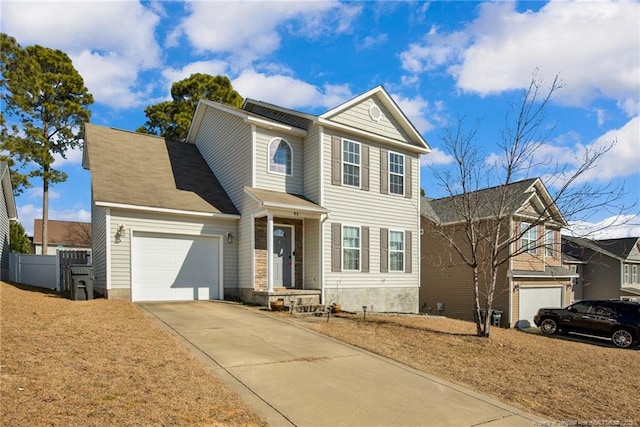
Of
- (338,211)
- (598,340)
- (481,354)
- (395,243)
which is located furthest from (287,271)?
(598,340)

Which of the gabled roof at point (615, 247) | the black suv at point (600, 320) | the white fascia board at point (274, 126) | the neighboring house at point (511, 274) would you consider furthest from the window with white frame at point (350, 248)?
the gabled roof at point (615, 247)

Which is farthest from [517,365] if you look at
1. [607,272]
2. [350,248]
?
[607,272]

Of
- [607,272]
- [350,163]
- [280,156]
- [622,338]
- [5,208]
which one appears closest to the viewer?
[622,338]

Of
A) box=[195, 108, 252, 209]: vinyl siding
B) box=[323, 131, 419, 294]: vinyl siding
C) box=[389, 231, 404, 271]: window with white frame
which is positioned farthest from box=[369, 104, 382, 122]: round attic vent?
box=[195, 108, 252, 209]: vinyl siding

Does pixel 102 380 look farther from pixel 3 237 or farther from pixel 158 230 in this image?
pixel 3 237

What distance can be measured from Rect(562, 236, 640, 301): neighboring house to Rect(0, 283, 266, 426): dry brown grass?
103ft

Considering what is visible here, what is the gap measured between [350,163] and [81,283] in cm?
936

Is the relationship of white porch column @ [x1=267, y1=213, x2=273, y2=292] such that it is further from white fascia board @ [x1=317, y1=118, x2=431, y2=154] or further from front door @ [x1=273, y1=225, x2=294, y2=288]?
white fascia board @ [x1=317, y1=118, x2=431, y2=154]

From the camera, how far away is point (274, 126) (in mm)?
14742

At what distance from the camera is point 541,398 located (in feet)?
21.9

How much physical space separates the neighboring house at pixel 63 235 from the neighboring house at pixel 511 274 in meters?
28.7

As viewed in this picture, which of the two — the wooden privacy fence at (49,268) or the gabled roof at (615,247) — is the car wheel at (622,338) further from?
the wooden privacy fence at (49,268)

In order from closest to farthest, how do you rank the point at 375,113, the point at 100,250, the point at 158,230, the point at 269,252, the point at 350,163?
the point at 269,252 < the point at 158,230 < the point at 100,250 < the point at 350,163 < the point at 375,113

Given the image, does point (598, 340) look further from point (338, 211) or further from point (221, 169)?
point (221, 169)
